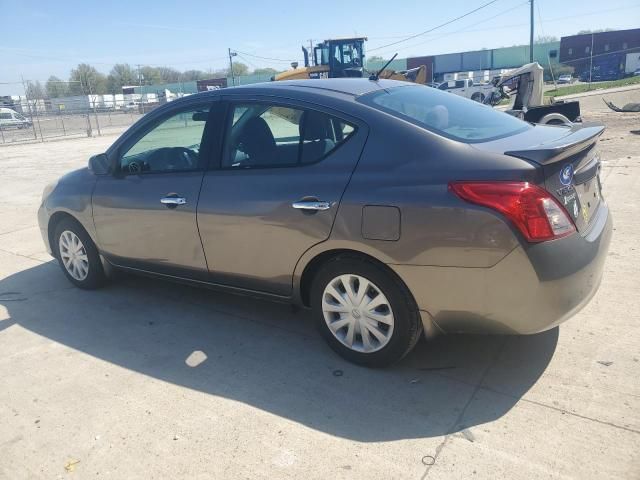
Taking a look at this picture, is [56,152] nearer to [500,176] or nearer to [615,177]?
[615,177]

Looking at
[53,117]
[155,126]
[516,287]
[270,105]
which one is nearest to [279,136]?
[270,105]

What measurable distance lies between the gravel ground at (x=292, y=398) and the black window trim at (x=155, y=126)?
3.77ft

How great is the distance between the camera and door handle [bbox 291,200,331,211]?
10.1 ft

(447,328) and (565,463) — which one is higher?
(447,328)

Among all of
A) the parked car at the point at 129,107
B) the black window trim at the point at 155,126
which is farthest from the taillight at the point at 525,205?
the parked car at the point at 129,107

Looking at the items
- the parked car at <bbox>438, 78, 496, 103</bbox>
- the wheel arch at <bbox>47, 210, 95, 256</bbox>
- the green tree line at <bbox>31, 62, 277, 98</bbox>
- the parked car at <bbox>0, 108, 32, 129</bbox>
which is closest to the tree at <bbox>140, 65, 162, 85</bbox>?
the green tree line at <bbox>31, 62, 277, 98</bbox>

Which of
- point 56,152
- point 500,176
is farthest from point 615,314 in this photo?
point 56,152

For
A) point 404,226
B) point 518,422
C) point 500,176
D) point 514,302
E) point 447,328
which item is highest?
point 500,176

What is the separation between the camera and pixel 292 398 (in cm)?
304

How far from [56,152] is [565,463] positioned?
68.5 ft

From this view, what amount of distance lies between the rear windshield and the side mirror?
2.29 m

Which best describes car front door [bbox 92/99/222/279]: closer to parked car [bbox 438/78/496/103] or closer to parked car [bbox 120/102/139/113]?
parked car [bbox 438/78/496/103]

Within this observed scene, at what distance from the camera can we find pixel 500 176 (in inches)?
103

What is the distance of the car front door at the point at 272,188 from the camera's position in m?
3.14
